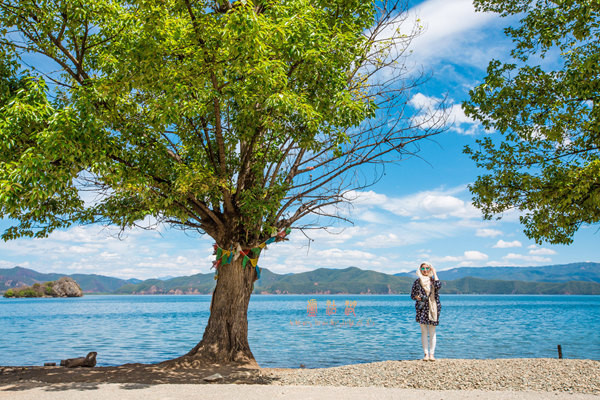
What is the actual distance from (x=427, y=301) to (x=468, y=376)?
2.19 metres

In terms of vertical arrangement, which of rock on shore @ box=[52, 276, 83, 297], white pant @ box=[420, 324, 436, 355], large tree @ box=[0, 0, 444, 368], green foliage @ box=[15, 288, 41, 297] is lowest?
green foliage @ box=[15, 288, 41, 297]

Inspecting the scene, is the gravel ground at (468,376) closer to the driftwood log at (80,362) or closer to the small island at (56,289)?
the driftwood log at (80,362)

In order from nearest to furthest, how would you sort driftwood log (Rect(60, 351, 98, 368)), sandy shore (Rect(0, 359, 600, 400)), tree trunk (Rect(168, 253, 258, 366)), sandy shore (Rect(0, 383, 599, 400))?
1. sandy shore (Rect(0, 383, 599, 400))
2. sandy shore (Rect(0, 359, 600, 400))
3. tree trunk (Rect(168, 253, 258, 366))
4. driftwood log (Rect(60, 351, 98, 368))

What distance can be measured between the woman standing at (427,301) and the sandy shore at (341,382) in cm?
73

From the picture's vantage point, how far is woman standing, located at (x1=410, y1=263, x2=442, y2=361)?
10344mm

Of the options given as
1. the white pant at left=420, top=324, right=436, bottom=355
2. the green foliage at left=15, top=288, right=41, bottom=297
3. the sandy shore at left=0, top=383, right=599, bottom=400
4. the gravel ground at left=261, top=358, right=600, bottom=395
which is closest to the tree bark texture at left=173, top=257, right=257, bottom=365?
the gravel ground at left=261, top=358, right=600, bottom=395

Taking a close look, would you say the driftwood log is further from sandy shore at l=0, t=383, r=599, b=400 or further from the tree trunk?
sandy shore at l=0, t=383, r=599, b=400

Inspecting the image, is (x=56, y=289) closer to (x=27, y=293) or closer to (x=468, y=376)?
(x=27, y=293)

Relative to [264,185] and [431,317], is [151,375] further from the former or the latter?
[431,317]

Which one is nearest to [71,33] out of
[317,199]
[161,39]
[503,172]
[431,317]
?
[161,39]

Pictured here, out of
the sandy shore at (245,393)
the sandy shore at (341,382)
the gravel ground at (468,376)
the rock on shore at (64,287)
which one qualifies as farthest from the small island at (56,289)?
the gravel ground at (468,376)

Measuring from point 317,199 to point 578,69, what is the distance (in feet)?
24.8

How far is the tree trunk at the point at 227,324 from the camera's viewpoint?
11.4 m

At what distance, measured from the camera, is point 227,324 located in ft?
38.4
